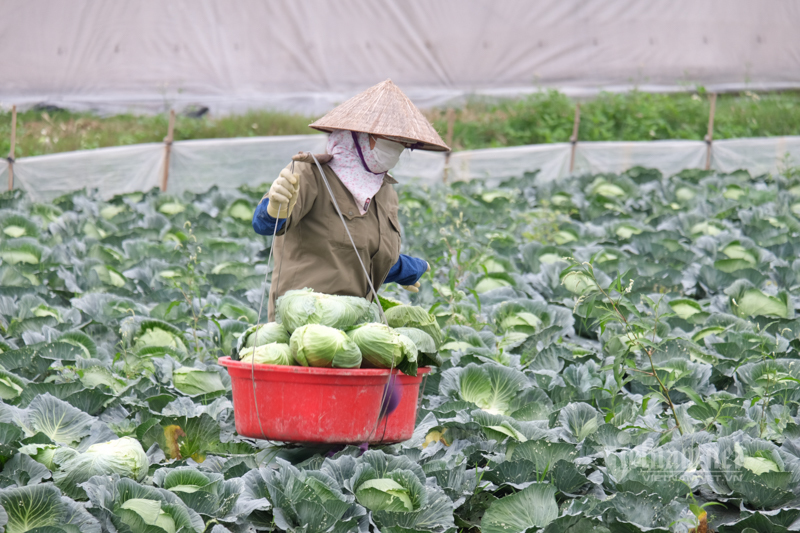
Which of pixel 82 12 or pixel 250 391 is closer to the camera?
pixel 250 391

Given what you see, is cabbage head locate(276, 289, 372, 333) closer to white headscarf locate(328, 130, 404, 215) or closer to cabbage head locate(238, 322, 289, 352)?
cabbage head locate(238, 322, 289, 352)

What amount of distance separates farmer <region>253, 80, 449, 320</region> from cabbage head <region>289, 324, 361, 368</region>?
46 cm

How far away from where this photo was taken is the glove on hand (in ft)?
10.0

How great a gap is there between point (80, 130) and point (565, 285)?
9.41 meters

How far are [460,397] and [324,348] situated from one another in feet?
4.27

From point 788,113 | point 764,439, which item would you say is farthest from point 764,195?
point 764,439

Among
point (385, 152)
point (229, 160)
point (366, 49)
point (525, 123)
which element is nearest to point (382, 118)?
point (385, 152)

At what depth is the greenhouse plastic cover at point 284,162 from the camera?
9.25 meters

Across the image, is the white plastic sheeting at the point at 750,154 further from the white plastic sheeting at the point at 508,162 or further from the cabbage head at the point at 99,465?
the cabbage head at the point at 99,465

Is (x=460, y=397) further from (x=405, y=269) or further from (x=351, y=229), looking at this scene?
(x=351, y=229)

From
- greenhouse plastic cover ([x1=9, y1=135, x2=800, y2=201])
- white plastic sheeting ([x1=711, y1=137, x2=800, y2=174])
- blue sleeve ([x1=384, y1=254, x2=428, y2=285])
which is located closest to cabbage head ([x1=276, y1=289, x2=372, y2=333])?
blue sleeve ([x1=384, y1=254, x2=428, y2=285])

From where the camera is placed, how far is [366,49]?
15.1m

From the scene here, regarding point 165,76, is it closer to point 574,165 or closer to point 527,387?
point 574,165

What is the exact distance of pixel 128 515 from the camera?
2.66 m
